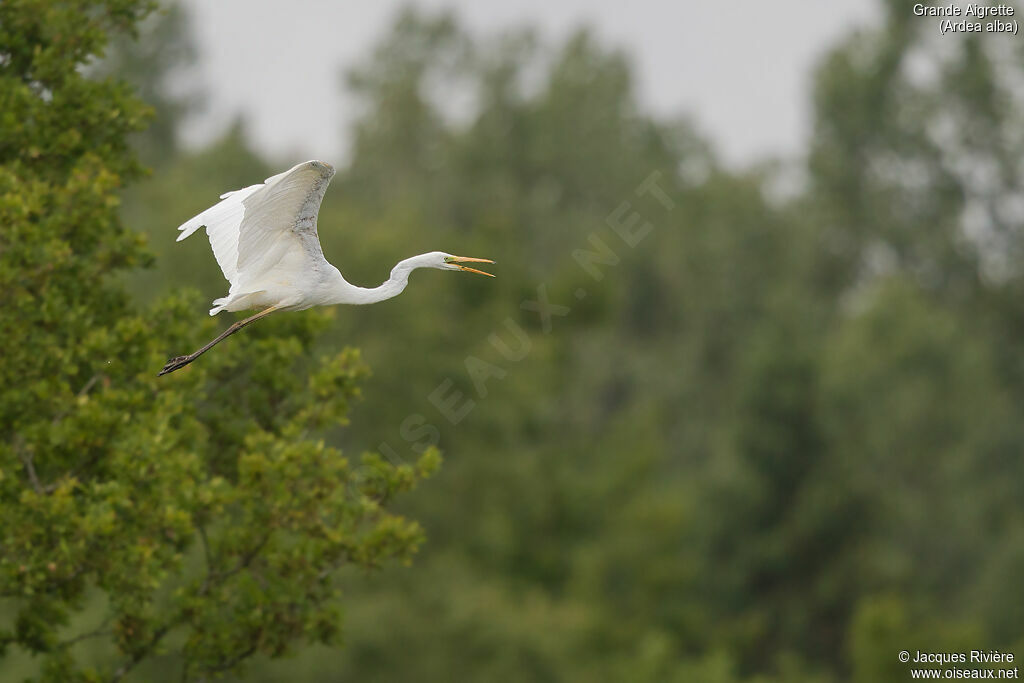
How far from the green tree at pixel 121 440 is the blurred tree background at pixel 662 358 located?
2.75 feet

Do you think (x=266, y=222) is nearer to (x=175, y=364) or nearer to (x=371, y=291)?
(x=371, y=291)

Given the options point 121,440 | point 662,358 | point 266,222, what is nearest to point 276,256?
point 266,222

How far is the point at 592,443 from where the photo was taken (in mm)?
39156

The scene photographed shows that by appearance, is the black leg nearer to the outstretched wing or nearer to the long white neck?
the outstretched wing

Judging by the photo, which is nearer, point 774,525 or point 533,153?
point 774,525

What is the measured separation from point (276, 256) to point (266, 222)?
0.37m

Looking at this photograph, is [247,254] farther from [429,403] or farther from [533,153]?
[533,153]

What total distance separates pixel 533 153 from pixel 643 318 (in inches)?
294

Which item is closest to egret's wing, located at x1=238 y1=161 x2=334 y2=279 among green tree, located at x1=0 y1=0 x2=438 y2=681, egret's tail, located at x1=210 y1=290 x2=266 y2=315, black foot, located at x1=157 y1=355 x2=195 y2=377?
egret's tail, located at x1=210 y1=290 x2=266 y2=315

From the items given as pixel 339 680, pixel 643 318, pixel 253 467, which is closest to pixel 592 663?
pixel 339 680

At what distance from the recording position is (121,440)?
10586 millimetres

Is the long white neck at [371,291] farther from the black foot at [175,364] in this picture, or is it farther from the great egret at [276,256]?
the black foot at [175,364]

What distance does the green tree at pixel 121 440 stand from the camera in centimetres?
1033

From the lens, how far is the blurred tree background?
30406mm
